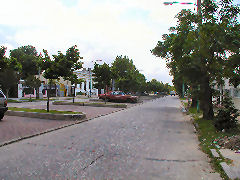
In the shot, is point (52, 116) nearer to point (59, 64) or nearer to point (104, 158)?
point (59, 64)

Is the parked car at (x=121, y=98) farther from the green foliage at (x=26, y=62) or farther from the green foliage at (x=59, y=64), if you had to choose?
the green foliage at (x=26, y=62)

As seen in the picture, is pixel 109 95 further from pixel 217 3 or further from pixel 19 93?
pixel 217 3

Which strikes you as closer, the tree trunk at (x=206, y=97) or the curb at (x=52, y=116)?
the tree trunk at (x=206, y=97)

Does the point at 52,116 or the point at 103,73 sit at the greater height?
the point at 103,73

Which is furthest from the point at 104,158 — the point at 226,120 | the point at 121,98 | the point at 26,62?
the point at 26,62

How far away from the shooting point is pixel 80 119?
1241 centimetres

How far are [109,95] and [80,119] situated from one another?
20.9 meters

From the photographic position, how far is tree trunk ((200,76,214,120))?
36.8 ft

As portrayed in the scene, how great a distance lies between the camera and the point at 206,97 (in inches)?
451

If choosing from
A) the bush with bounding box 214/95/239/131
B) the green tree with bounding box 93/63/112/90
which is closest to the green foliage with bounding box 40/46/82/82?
the bush with bounding box 214/95/239/131

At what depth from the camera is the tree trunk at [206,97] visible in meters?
11.2

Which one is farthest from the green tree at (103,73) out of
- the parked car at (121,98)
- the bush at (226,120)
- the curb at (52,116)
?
the bush at (226,120)

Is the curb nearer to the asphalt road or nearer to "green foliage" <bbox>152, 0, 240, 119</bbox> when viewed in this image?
the asphalt road

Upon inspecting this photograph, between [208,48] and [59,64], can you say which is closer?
[208,48]
